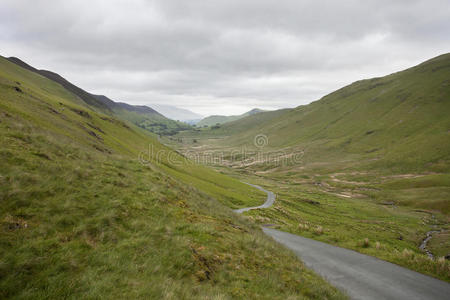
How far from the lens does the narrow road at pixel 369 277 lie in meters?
16.0

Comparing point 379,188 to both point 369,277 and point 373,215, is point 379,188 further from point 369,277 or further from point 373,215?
point 369,277

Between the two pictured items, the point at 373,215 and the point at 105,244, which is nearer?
the point at 105,244

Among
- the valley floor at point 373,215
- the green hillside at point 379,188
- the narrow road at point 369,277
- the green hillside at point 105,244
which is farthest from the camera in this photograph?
the green hillside at point 379,188

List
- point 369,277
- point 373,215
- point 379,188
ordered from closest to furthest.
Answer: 1. point 369,277
2. point 373,215
3. point 379,188

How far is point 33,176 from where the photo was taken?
34.9ft

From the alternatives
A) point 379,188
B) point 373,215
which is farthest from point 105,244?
point 379,188

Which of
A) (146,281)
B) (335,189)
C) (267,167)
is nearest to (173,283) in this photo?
(146,281)

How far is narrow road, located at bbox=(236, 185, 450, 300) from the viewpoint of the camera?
16.0 metres

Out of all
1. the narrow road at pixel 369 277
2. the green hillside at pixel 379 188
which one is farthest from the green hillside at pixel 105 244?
the green hillside at pixel 379 188

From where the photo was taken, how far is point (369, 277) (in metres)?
18.4

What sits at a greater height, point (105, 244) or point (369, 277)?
point (105, 244)

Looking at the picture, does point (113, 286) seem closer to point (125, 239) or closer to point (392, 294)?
point (125, 239)

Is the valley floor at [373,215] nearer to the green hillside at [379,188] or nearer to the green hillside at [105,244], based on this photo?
the green hillside at [379,188]

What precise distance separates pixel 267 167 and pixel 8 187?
173 metres
